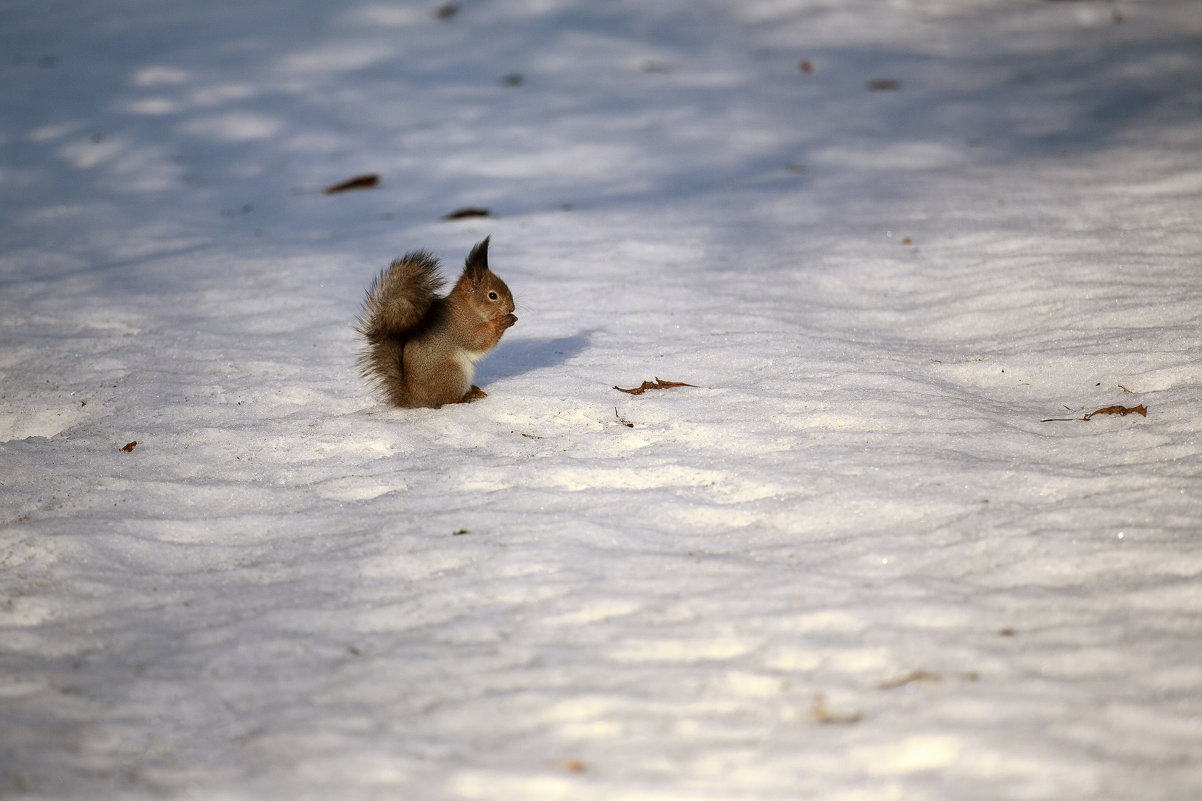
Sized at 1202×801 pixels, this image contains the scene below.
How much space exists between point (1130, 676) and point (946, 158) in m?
6.50

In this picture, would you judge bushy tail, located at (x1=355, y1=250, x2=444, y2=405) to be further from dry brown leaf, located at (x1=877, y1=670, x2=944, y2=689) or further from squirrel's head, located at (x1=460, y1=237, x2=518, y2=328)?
dry brown leaf, located at (x1=877, y1=670, x2=944, y2=689)

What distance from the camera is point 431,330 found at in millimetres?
4578

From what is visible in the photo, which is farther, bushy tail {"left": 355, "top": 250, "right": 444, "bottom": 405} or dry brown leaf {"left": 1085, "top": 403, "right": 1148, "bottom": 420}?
bushy tail {"left": 355, "top": 250, "right": 444, "bottom": 405}

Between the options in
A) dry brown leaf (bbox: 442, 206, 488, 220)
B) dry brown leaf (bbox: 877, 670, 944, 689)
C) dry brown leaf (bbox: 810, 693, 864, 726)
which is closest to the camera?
dry brown leaf (bbox: 810, 693, 864, 726)

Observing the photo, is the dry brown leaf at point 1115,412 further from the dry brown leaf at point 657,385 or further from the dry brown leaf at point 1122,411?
the dry brown leaf at point 657,385

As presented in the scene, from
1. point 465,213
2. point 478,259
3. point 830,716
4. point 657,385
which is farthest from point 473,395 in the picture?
point 465,213

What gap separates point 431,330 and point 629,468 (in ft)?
4.01

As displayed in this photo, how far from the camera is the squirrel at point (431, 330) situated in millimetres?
4500

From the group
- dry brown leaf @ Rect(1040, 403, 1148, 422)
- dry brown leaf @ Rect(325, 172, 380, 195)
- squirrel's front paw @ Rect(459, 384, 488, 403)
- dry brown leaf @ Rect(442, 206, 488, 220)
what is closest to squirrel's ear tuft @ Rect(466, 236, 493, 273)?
squirrel's front paw @ Rect(459, 384, 488, 403)

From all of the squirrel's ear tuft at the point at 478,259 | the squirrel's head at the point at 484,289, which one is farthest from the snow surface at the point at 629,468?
the squirrel's ear tuft at the point at 478,259

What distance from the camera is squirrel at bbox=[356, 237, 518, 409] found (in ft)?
14.8

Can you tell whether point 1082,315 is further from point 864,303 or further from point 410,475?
point 410,475

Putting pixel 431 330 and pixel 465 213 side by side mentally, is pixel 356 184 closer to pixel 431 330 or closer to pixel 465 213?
pixel 465 213

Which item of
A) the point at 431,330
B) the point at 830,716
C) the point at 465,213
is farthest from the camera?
the point at 465,213
